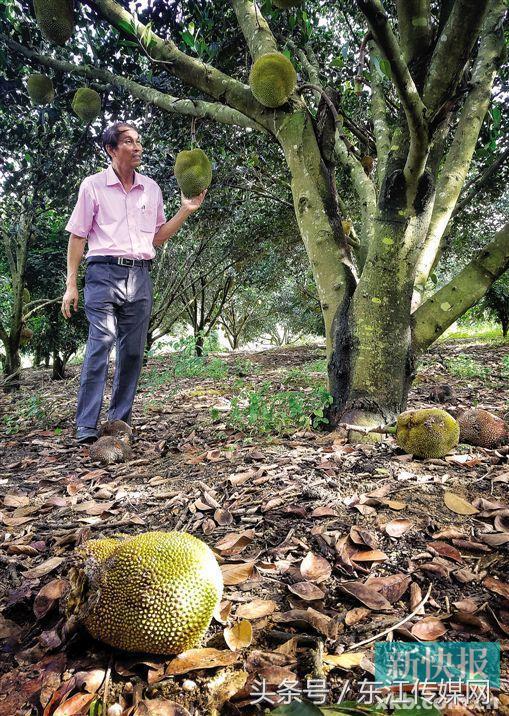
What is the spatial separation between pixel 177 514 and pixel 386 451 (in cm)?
98

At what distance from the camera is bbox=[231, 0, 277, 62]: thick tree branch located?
2912mm

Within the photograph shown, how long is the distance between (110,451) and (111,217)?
151 cm

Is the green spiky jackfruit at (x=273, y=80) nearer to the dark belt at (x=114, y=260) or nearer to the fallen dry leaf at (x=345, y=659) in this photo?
the dark belt at (x=114, y=260)

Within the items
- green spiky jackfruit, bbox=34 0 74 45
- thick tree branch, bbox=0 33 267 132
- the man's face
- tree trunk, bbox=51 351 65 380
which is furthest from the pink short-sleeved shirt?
tree trunk, bbox=51 351 65 380

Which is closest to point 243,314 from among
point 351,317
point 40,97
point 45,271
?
point 45,271

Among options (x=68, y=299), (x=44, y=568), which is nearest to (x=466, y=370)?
(x=68, y=299)

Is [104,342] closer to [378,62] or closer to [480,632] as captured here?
[378,62]

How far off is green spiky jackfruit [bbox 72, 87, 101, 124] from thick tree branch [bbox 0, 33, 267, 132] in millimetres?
130

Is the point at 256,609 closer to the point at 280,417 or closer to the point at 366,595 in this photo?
the point at 366,595

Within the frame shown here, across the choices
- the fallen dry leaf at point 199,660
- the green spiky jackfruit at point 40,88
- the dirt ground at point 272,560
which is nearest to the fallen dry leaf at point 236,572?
the dirt ground at point 272,560

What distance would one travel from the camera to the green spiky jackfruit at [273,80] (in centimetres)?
258

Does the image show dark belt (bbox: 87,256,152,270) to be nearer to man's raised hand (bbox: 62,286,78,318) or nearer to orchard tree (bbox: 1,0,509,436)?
man's raised hand (bbox: 62,286,78,318)

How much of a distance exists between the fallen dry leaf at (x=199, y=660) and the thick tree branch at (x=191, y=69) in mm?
2765

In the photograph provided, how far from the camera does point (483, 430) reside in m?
2.14
